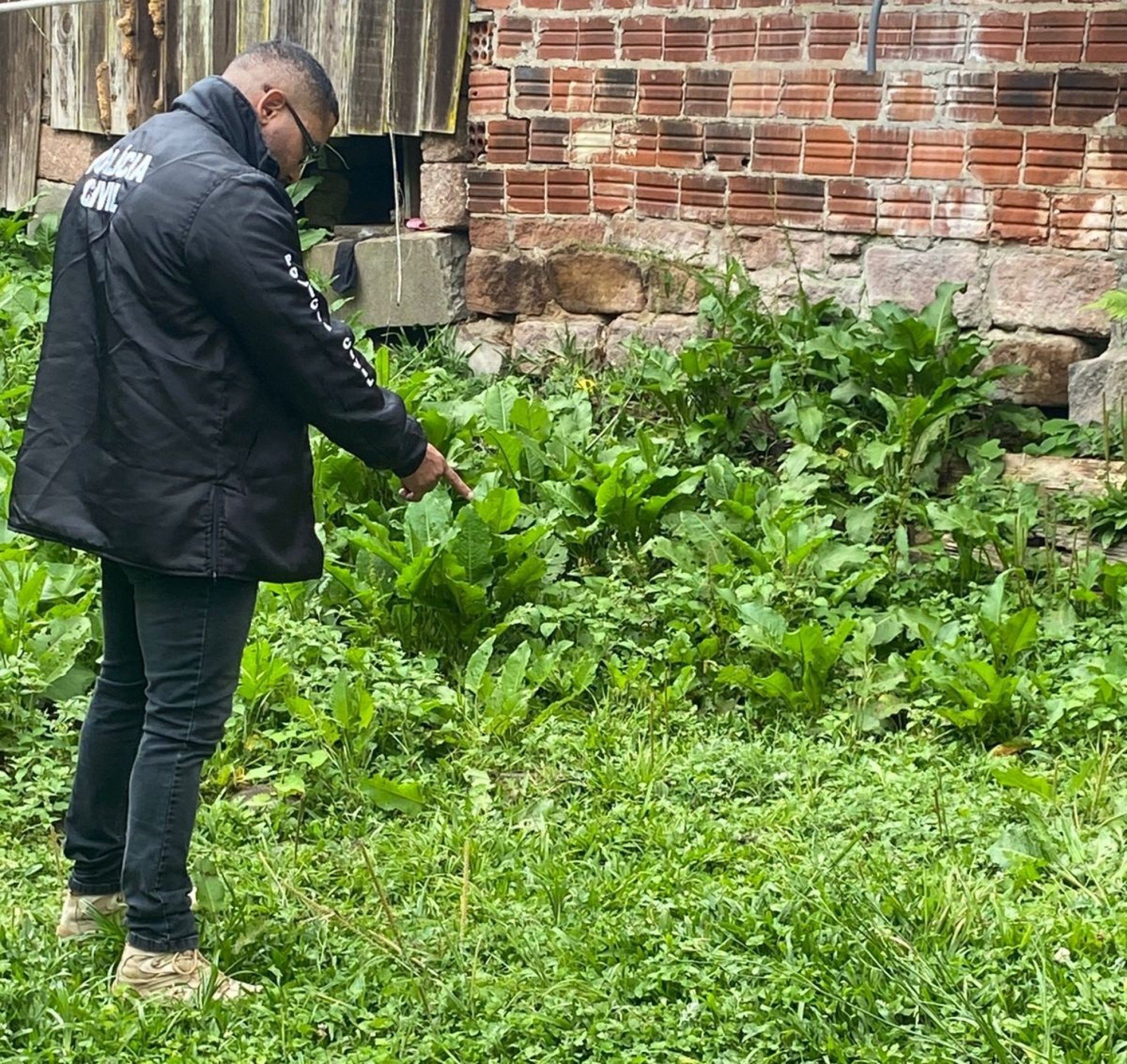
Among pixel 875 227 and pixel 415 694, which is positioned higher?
pixel 875 227

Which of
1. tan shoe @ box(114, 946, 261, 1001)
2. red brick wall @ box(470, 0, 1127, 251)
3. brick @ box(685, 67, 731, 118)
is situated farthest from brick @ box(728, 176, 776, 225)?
tan shoe @ box(114, 946, 261, 1001)

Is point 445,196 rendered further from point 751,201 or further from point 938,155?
point 938,155

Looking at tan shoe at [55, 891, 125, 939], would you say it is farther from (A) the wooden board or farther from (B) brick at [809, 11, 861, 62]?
(A) the wooden board

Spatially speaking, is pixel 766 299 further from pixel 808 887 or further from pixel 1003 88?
pixel 808 887

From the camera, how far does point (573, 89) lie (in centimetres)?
740

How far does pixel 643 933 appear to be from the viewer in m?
3.43

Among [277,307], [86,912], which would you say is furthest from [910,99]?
[86,912]

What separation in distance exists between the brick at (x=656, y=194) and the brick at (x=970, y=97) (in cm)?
Result: 137

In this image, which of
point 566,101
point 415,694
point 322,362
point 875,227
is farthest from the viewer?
point 566,101

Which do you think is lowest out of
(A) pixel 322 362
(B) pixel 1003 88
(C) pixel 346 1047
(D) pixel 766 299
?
(C) pixel 346 1047

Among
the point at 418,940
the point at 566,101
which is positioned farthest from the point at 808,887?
the point at 566,101

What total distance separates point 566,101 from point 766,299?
141cm

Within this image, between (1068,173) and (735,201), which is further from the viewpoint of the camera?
(735,201)

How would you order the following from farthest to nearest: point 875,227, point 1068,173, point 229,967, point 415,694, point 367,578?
point 875,227, point 1068,173, point 367,578, point 415,694, point 229,967
